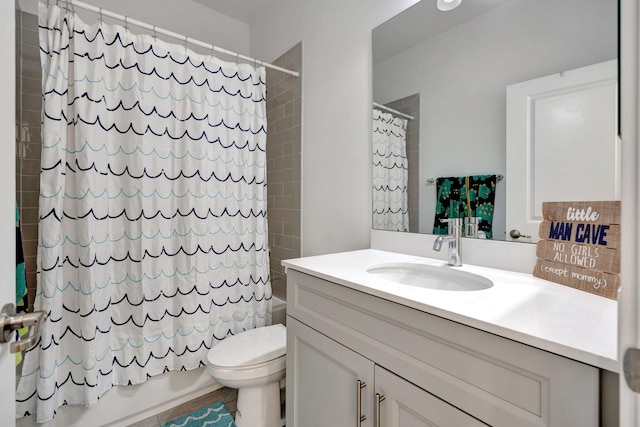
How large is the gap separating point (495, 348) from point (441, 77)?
3.61 ft

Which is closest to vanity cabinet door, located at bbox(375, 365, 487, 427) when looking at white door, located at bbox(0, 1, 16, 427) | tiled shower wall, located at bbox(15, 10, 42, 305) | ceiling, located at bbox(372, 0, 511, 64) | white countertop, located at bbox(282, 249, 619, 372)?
white countertop, located at bbox(282, 249, 619, 372)

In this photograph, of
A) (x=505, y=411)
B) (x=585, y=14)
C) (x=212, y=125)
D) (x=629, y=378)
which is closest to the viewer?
(x=629, y=378)

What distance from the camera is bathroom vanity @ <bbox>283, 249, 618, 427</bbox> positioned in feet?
1.81

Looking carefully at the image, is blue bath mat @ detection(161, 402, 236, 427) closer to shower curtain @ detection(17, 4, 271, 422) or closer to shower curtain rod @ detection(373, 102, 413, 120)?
shower curtain @ detection(17, 4, 271, 422)

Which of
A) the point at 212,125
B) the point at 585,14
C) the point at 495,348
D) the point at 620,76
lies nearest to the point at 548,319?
the point at 495,348

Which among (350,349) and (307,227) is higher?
(307,227)

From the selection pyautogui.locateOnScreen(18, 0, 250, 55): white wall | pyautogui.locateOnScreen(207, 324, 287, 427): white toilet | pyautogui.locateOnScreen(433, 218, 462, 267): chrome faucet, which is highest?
pyautogui.locateOnScreen(18, 0, 250, 55): white wall

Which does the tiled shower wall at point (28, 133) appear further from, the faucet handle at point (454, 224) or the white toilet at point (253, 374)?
the faucet handle at point (454, 224)

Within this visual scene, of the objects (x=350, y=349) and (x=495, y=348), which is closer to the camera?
(x=495, y=348)

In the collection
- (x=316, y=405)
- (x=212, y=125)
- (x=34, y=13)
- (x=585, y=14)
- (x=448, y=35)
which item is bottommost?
(x=316, y=405)

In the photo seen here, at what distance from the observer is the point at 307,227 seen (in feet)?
6.45

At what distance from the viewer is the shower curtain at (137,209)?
1325 millimetres

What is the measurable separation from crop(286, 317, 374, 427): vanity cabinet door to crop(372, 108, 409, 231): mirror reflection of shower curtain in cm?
68

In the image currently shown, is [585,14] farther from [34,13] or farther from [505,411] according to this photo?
[34,13]
